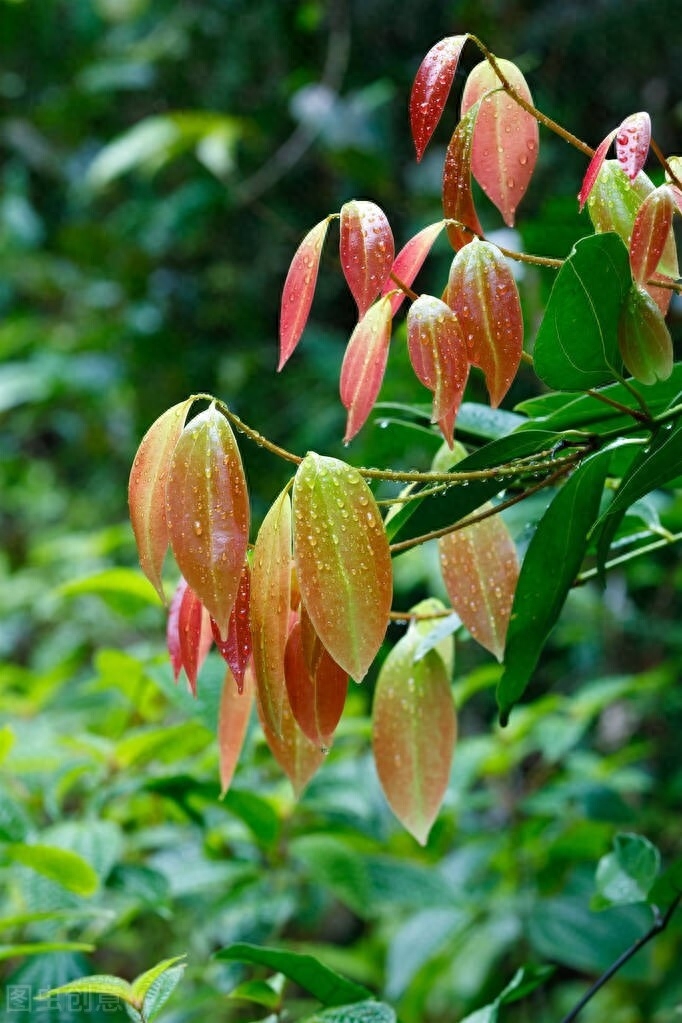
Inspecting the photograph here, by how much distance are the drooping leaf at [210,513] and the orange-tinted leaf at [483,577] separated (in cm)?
14

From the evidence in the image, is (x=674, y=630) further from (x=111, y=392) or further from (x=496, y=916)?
(x=111, y=392)

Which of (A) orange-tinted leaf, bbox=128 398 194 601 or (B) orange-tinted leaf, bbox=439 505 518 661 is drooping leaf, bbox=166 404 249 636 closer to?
(A) orange-tinted leaf, bbox=128 398 194 601

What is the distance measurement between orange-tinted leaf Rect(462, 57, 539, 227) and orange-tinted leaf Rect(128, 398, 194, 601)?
185mm

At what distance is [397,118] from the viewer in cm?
179

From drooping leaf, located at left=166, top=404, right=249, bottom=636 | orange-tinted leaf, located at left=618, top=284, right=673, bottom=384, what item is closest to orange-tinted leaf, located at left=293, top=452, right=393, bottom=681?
drooping leaf, located at left=166, top=404, right=249, bottom=636

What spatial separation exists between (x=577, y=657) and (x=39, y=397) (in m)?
1.10

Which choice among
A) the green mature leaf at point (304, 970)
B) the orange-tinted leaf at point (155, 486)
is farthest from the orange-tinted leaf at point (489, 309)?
the green mature leaf at point (304, 970)

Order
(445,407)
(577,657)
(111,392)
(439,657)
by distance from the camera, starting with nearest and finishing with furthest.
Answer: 1. (445,407)
2. (439,657)
3. (577,657)
4. (111,392)

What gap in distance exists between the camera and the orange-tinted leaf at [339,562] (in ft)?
1.18

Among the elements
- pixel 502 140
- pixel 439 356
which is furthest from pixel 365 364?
pixel 502 140

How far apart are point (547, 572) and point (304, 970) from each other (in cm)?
21

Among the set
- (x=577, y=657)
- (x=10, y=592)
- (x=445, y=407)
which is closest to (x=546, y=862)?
(x=577, y=657)

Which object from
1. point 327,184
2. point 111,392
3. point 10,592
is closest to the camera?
point 10,592

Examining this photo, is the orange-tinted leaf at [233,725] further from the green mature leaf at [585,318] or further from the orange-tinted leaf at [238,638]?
the green mature leaf at [585,318]
